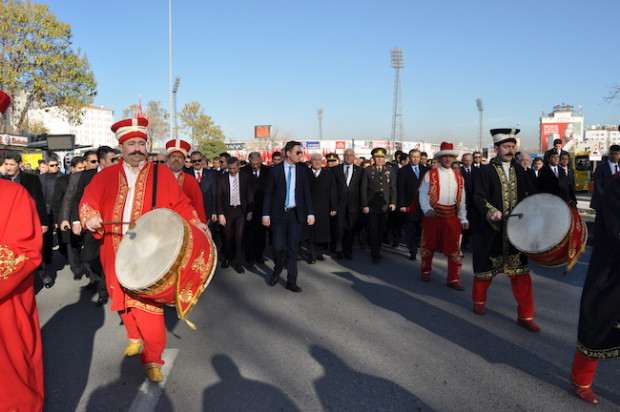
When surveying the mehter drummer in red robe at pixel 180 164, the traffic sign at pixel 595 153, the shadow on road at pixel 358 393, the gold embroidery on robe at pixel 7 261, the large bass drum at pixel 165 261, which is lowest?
the shadow on road at pixel 358 393

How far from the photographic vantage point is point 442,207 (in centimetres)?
649

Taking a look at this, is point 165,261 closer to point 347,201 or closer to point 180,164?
point 180,164

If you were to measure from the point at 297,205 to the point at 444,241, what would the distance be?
2.09 meters

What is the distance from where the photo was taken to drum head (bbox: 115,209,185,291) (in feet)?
9.94

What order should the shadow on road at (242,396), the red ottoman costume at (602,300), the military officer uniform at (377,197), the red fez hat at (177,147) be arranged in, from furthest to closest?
1. the military officer uniform at (377,197)
2. the red fez hat at (177,147)
3. the shadow on road at (242,396)
4. the red ottoman costume at (602,300)

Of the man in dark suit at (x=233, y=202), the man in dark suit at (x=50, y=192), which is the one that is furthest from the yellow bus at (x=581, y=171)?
the man in dark suit at (x=50, y=192)

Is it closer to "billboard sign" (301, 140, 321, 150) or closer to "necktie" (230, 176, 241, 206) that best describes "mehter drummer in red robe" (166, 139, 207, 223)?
"necktie" (230, 176, 241, 206)

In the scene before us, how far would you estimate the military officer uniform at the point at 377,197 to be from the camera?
26.8 ft

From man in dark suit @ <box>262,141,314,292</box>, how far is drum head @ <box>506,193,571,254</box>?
276 cm

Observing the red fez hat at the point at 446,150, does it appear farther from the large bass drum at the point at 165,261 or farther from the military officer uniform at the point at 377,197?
the large bass drum at the point at 165,261

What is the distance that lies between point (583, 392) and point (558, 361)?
65 centimetres

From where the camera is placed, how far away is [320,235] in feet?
27.7

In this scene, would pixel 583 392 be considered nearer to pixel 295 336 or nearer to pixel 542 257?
pixel 542 257

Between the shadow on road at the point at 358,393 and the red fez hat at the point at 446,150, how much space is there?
146 inches
